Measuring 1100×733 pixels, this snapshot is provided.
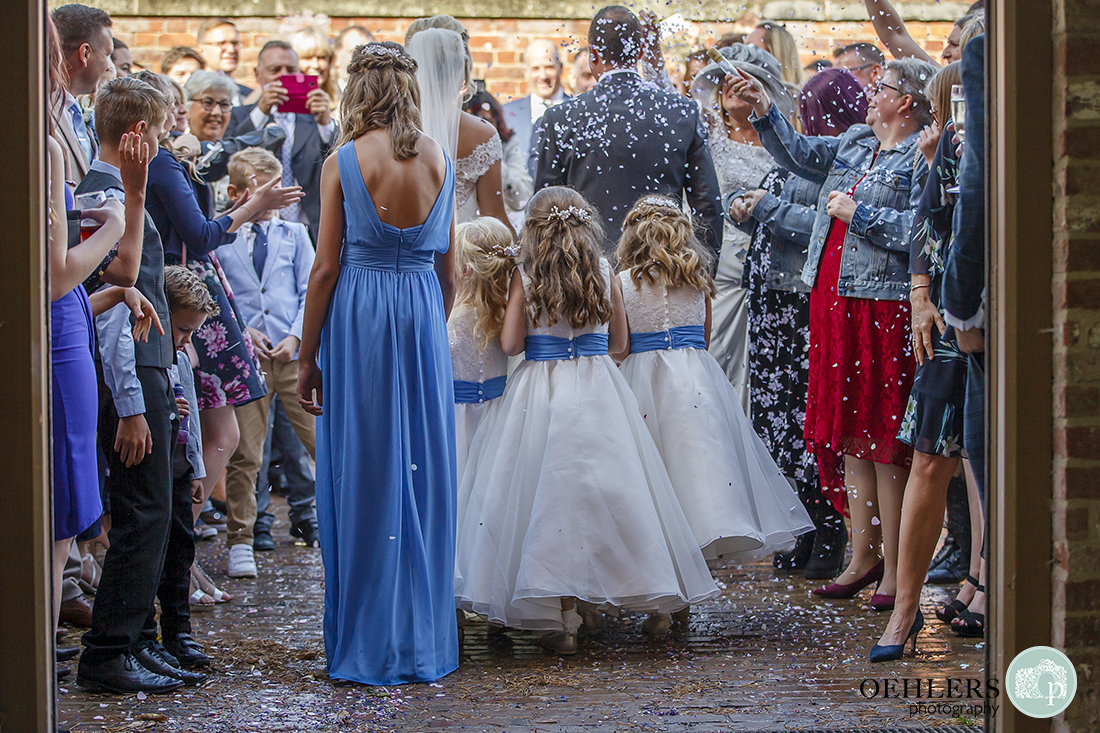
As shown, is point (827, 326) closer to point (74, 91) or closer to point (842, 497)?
point (842, 497)

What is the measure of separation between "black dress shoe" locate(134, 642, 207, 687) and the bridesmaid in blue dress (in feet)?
1.41

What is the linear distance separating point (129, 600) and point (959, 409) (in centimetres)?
271

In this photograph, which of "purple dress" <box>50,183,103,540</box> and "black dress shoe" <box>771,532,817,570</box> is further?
"black dress shoe" <box>771,532,817,570</box>

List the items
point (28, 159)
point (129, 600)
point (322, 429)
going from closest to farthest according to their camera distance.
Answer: point (28, 159), point (129, 600), point (322, 429)

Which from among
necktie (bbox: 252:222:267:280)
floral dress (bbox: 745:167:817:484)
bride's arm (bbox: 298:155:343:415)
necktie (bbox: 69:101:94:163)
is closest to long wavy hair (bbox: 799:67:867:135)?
floral dress (bbox: 745:167:817:484)

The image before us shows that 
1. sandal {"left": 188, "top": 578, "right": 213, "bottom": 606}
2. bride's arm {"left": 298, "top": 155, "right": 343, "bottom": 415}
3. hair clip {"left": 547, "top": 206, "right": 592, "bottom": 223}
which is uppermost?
hair clip {"left": 547, "top": 206, "right": 592, "bottom": 223}

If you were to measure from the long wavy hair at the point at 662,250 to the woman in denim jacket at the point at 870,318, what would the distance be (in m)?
0.52

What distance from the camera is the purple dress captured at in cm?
324

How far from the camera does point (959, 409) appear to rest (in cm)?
374

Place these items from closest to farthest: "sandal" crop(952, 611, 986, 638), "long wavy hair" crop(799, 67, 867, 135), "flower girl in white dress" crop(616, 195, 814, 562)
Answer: "sandal" crop(952, 611, 986, 638) → "flower girl in white dress" crop(616, 195, 814, 562) → "long wavy hair" crop(799, 67, 867, 135)

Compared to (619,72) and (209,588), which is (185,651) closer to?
(209,588)

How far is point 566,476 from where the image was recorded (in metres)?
4.11

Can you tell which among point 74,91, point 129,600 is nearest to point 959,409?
point 129,600

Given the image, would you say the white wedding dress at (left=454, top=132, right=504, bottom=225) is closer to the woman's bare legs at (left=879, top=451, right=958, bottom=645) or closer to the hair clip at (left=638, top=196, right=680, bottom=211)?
the hair clip at (left=638, top=196, right=680, bottom=211)
